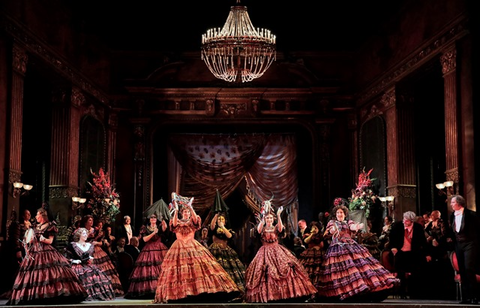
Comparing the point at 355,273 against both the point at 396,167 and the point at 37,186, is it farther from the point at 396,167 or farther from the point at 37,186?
the point at 37,186

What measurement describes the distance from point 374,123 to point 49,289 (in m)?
8.68

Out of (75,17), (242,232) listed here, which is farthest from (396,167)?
(75,17)

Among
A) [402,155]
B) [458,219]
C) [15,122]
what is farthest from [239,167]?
Answer: [458,219]

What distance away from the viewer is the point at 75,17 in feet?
48.6

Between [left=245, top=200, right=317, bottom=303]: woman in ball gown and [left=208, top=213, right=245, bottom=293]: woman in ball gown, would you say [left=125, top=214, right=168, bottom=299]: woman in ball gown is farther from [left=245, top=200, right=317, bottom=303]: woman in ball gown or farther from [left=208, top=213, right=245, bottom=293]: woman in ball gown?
[left=245, top=200, right=317, bottom=303]: woman in ball gown

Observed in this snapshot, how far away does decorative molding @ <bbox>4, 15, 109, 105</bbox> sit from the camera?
11.6 metres

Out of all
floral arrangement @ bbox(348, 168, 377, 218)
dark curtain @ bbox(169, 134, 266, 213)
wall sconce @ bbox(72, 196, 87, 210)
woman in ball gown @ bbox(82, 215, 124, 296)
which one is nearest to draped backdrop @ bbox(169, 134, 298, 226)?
dark curtain @ bbox(169, 134, 266, 213)

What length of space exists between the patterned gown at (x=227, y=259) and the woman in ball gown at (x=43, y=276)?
85.1 inches

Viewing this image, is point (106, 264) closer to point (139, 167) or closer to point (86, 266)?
point (86, 266)

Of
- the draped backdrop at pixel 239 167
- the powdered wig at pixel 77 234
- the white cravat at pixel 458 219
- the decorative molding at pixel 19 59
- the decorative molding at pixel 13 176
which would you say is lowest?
the powdered wig at pixel 77 234

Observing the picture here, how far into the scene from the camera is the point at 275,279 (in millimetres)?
9828

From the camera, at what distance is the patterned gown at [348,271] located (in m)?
9.76

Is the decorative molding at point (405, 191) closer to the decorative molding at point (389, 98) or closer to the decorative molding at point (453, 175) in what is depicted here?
the decorative molding at point (389, 98)

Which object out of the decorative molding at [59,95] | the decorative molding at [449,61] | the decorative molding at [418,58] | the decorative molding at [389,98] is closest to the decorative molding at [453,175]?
the decorative molding at [449,61]
